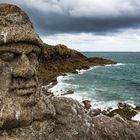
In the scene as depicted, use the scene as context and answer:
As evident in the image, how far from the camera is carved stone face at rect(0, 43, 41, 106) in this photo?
7.45 meters

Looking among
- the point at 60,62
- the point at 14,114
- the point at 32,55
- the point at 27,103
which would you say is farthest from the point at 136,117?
the point at 60,62

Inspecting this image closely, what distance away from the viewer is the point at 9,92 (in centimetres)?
743

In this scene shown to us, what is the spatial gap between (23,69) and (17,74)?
0.49 feet

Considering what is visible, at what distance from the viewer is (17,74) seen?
7.47 meters

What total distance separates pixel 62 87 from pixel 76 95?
30.8ft

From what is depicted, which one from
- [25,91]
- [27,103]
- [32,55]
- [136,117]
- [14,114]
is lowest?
[136,117]

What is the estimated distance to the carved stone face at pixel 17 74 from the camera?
7.45 meters

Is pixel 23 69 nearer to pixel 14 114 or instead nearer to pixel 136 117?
pixel 14 114

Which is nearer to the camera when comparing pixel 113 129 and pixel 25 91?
pixel 25 91

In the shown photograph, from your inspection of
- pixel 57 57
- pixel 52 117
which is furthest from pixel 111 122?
pixel 57 57

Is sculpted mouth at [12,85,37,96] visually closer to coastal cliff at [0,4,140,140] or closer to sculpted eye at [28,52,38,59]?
coastal cliff at [0,4,140,140]

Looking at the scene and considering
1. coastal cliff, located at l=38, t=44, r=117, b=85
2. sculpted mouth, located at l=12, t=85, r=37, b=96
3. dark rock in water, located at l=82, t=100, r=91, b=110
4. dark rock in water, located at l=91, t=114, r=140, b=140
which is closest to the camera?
sculpted mouth, located at l=12, t=85, r=37, b=96

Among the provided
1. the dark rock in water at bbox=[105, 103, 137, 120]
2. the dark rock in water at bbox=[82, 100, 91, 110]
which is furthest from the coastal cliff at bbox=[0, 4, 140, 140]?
the dark rock in water at bbox=[82, 100, 91, 110]

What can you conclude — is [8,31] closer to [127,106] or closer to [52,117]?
[52,117]
